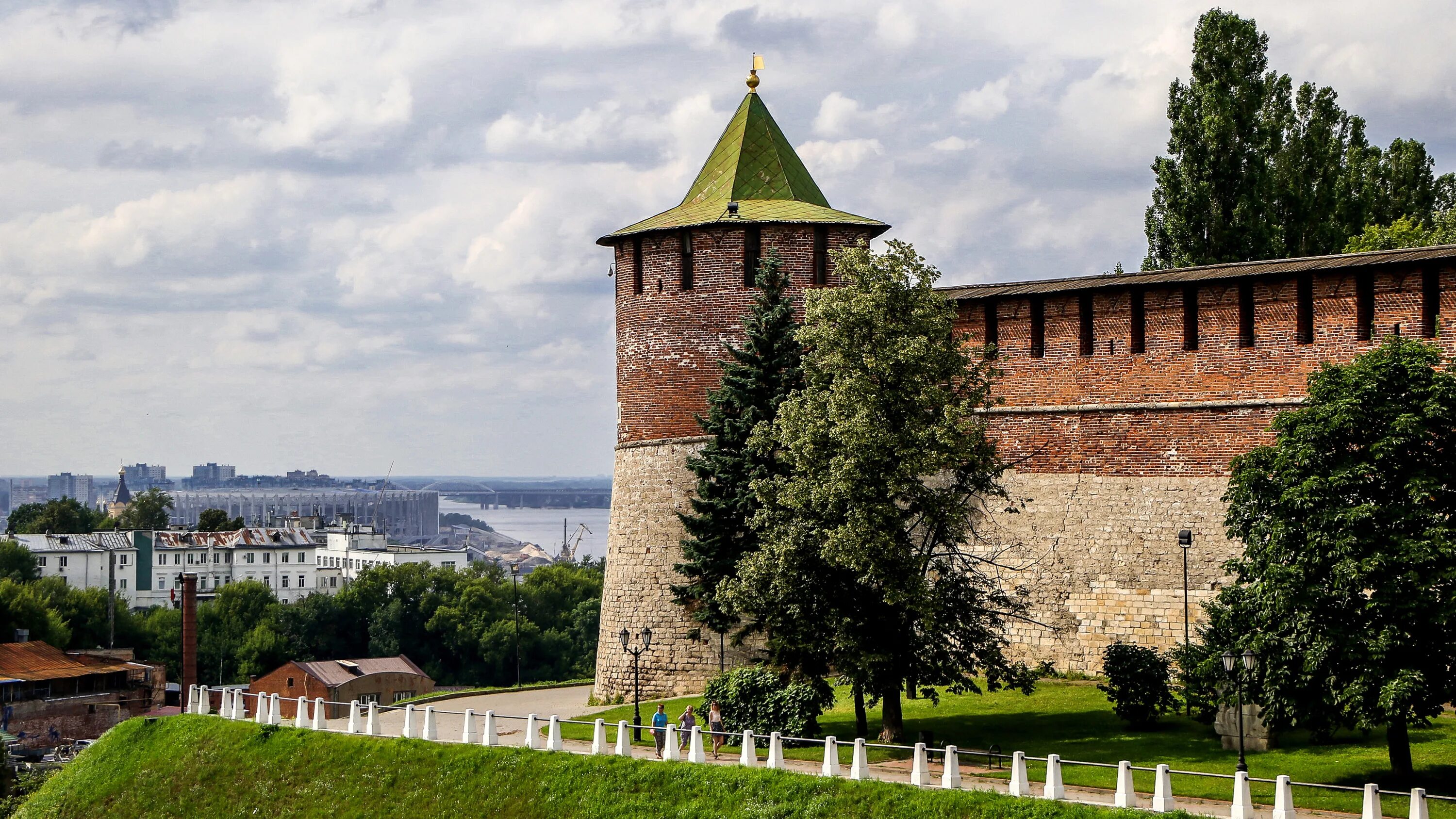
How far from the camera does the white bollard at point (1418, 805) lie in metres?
13.5

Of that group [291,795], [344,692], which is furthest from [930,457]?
[344,692]

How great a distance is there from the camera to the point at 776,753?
1819 centimetres

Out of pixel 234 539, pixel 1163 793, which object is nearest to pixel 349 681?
pixel 1163 793

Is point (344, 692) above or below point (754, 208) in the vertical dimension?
below

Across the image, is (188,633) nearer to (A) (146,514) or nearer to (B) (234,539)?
(B) (234,539)

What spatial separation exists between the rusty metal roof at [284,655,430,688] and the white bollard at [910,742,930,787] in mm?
33400

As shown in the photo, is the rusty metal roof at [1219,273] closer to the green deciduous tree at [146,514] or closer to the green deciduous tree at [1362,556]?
the green deciduous tree at [1362,556]

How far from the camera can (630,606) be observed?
27.2 m

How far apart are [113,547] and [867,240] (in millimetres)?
76082

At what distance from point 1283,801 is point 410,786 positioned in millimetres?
11532

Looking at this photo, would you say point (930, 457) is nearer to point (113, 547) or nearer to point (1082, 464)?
point (1082, 464)

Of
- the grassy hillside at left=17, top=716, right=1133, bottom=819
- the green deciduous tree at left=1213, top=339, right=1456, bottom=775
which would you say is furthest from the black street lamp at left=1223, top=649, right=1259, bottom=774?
the grassy hillside at left=17, top=716, right=1133, bottom=819

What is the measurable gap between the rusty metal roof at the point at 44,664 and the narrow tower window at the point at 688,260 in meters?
35.2

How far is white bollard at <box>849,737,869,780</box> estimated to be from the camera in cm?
1730
